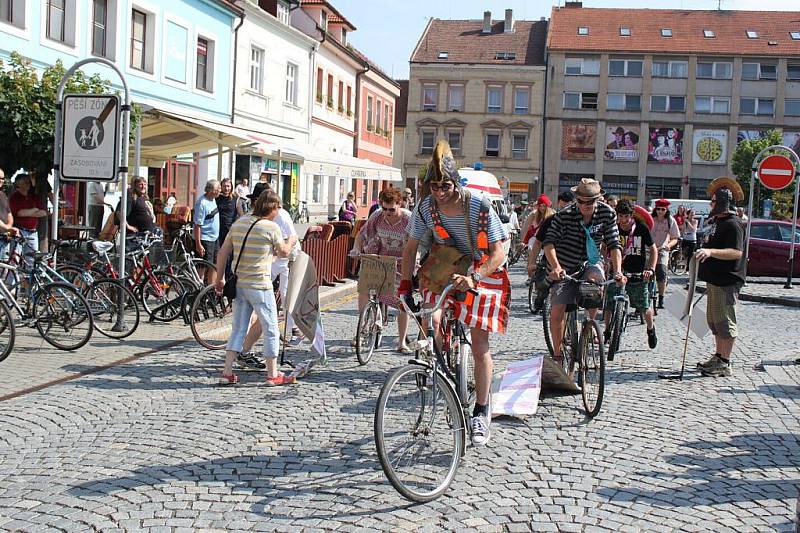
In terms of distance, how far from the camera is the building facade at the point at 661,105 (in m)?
67.8

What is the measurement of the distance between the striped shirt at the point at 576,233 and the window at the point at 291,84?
28.3 meters

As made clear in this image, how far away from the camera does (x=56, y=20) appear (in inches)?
808

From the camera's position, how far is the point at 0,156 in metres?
13.0

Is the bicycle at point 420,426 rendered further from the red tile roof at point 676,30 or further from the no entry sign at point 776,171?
the red tile roof at point 676,30

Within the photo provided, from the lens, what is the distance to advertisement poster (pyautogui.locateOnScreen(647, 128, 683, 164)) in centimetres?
6781

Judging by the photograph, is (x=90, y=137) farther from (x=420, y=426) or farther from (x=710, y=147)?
(x=710, y=147)

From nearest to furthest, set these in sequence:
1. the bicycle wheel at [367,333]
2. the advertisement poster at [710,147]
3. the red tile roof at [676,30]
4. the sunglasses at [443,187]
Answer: the sunglasses at [443,187] → the bicycle wheel at [367,333] → the advertisement poster at [710,147] → the red tile roof at [676,30]

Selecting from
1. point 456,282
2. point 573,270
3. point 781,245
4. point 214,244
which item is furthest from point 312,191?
point 456,282

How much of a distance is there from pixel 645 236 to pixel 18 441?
7.13 metres

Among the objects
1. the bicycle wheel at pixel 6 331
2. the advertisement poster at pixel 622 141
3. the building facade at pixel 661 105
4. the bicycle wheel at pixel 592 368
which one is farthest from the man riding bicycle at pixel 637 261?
the advertisement poster at pixel 622 141

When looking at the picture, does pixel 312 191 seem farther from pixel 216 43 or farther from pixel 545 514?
pixel 545 514

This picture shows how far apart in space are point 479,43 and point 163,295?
63160 millimetres

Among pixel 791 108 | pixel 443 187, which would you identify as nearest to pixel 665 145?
pixel 791 108

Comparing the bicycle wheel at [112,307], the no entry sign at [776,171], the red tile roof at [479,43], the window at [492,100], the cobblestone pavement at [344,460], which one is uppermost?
the red tile roof at [479,43]
